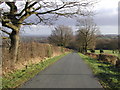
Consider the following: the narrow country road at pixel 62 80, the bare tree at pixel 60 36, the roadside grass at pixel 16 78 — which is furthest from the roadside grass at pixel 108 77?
the bare tree at pixel 60 36

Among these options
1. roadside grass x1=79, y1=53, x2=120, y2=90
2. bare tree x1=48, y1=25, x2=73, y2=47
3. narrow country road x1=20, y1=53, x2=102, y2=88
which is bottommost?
roadside grass x1=79, y1=53, x2=120, y2=90

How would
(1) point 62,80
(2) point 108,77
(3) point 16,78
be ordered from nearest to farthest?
1. (1) point 62,80
2. (3) point 16,78
3. (2) point 108,77

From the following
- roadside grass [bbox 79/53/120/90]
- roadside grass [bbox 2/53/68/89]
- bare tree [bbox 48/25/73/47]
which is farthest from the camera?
bare tree [bbox 48/25/73/47]

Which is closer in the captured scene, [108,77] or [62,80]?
[62,80]

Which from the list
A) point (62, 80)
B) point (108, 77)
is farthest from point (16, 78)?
point (108, 77)

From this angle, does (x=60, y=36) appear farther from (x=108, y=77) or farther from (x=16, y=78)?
(x=16, y=78)

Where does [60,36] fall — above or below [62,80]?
above

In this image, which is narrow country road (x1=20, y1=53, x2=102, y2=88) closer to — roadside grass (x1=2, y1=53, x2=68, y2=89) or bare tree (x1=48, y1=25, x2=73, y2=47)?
roadside grass (x1=2, y1=53, x2=68, y2=89)

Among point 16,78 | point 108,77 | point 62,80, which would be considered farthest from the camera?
point 108,77

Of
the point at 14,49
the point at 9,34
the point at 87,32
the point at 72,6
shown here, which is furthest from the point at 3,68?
the point at 87,32

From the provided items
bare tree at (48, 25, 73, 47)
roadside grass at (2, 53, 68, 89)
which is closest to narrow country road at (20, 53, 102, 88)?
roadside grass at (2, 53, 68, 89)

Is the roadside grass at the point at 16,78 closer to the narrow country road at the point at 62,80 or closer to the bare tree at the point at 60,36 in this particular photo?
the narrow country road at the point at 62,80

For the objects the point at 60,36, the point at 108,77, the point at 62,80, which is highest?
the point at 60,36

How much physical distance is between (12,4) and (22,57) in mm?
4366
